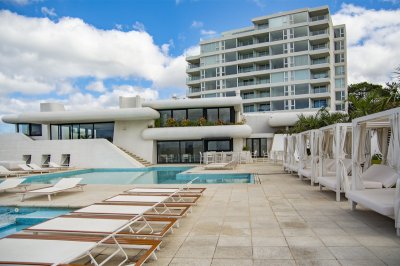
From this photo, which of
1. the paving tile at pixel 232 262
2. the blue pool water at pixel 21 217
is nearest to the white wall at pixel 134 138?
the blue pool water at pixel 21 217

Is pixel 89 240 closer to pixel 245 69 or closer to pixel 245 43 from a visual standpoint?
pixel 245 69

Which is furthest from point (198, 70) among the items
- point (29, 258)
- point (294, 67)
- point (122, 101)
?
point (29, 258)

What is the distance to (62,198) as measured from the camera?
397 inches

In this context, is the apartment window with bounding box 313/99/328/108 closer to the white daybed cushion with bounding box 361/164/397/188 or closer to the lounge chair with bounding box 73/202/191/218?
the white daybed cushion with bounding box 361/164/397/188

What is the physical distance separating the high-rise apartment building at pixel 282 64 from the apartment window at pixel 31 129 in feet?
91.0

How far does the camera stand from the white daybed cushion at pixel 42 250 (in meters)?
3.55

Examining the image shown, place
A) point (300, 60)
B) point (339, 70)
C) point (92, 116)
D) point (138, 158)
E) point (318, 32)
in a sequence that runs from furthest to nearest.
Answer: point (339, 70) < point (318, 32) < point (300, 60) < point (138, 158) < point (92, 116)

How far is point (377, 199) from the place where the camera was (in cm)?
610

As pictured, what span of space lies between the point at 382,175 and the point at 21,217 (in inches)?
380

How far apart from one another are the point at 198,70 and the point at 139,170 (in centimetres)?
3552

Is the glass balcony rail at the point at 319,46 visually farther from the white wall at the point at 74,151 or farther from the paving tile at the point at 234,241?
the paving tile at the point at 234,241

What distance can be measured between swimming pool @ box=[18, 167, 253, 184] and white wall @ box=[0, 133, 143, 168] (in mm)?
1164

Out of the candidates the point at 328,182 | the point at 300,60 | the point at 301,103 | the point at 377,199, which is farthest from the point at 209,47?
the point at 377,199

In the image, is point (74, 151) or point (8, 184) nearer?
point (8, 184)
